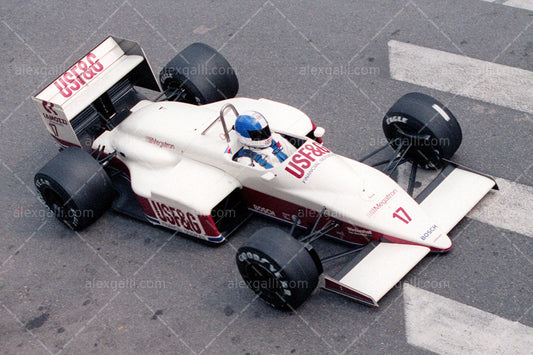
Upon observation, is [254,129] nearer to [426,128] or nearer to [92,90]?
[426,128]

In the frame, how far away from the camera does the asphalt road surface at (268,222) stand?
7617mm

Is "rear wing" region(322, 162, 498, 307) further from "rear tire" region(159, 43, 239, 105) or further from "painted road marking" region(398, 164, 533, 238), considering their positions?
"rear tire" region(159, 43, 239, 105)

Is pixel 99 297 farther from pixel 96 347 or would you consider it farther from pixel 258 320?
pixel 258 320

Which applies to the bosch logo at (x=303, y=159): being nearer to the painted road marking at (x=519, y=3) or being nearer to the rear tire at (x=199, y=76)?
the rear tire at (x=199, y=76)

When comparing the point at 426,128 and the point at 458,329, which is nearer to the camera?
the point at 458,329

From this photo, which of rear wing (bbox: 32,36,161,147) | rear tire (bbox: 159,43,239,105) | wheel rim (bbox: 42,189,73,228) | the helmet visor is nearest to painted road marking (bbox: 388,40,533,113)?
rear tire (bbox: 159,43,239,105)

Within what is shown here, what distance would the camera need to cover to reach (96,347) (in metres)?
7.72

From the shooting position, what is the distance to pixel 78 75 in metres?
9.27

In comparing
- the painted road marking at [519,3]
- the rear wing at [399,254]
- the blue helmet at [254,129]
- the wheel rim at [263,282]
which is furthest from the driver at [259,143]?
the painted road marking at [519,3]

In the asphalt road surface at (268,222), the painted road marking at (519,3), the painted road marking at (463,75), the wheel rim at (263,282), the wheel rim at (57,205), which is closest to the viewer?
the wheel rim at (263,282)

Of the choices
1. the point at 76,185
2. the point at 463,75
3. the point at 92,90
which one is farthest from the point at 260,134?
the point at 463,75

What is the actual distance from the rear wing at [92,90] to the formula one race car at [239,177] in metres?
0.02

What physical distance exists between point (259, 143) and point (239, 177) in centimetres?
47

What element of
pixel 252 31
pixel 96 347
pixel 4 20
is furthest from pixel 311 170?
pixel 4 20
